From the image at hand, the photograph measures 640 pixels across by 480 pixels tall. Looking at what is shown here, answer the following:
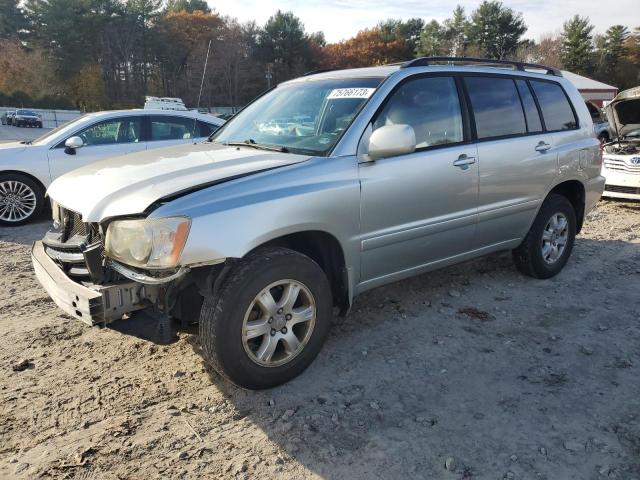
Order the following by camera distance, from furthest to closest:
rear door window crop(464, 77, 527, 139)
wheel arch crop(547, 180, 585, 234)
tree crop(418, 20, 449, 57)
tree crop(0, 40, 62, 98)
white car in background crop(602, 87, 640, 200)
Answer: tree crop(418, 20, 449, 57) → tree crop(0, 40, 62, 98) → white car in background crop(602, 87, 640, 200) → wheel arch crop(547, 180, 585, 234) → rear door window crop(464, 77, 527, 139)

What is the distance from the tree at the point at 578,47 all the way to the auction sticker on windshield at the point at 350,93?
72.1 m

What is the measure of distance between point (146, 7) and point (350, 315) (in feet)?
229

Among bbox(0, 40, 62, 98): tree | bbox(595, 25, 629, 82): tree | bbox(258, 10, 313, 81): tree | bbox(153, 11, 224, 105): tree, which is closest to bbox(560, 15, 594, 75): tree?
bbox(595, 25, 629, 82): tree

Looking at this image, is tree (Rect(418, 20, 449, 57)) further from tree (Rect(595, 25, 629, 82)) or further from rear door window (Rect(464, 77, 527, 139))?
rear door window (Rect(464, 77, 527, 139))

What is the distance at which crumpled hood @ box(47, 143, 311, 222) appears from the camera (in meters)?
2.73

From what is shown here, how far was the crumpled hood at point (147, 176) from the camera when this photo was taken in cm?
273

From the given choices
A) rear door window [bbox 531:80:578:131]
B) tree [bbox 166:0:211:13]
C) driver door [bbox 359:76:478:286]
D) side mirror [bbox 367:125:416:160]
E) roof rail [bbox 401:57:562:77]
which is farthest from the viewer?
tree [bbox 166:0:211:13]

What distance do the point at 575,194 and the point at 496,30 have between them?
7605 centimetres

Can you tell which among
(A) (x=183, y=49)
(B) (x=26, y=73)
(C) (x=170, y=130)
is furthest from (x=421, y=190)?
(A) (x=183, y=49)

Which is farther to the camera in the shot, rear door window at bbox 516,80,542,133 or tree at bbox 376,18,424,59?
tree at bbox 376,18,424,59

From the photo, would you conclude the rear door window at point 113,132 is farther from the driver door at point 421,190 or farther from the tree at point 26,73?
the tree at point 26,73

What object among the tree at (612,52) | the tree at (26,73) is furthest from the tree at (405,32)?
the tree at (26,73)

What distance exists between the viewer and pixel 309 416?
2795 millimetres

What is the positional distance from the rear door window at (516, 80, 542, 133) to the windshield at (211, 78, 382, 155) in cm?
167
